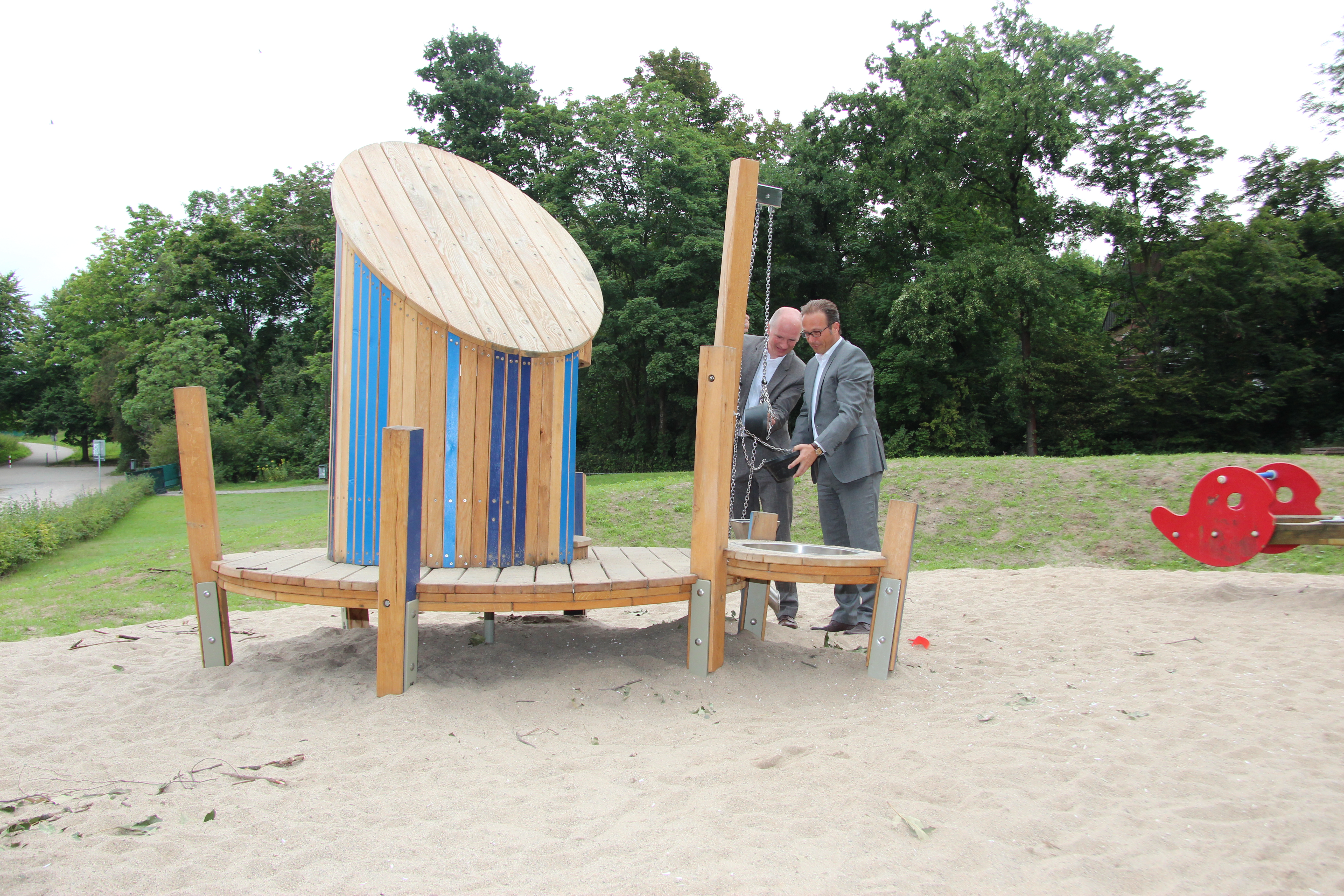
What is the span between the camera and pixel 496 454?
3.77 meters

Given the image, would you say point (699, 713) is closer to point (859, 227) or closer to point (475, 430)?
point (475, 430)

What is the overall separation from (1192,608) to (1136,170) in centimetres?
2232

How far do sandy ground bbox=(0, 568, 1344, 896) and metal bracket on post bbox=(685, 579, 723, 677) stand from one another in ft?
0.50

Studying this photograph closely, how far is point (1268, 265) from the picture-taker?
2094 centimetres

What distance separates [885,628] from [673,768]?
1460mm

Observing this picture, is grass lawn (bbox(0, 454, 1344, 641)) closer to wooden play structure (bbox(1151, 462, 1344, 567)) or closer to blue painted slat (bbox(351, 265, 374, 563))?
wooden play structure (bbox(1151, 462, 1344, 567))

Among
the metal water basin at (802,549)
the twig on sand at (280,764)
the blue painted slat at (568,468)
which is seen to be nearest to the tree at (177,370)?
the blue painted slat at (568,468)

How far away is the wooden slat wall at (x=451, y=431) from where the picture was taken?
3.69 m

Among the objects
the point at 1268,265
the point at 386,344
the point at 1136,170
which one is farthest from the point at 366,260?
the point at 1136,170

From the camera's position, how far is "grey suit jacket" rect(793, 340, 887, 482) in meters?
4.61

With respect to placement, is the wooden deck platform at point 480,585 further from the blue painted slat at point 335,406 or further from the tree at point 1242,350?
the tree at point 1242,350

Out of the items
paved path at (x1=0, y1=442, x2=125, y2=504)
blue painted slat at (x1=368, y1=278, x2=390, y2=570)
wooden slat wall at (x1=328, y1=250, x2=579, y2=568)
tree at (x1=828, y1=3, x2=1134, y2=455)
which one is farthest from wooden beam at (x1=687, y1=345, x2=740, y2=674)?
tree at (x1=828, y1=3, x2=1134, y2=455)

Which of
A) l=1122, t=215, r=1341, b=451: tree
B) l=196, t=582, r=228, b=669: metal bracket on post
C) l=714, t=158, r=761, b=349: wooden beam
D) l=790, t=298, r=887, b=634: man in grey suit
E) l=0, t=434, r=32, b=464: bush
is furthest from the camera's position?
l=0, t=434, r=32, b=464: bush

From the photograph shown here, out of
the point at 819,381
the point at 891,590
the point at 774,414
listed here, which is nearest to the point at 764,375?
the point at 774,414
